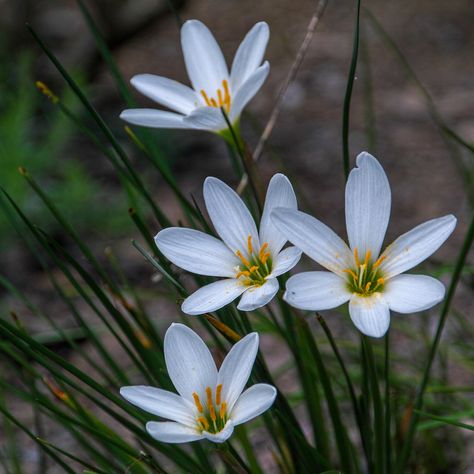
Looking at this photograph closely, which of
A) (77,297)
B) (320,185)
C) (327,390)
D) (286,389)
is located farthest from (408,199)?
(327,390)

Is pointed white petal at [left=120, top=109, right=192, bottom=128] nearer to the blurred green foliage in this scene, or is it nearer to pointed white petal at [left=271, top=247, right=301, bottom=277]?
pointed white petal at [left=271, top=247, right=301, bottom=277]

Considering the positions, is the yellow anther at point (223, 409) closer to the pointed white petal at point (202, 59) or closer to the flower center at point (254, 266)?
the flower center at point (254, 266)

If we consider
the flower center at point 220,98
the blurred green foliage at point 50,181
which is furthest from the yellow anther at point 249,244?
the blurred green foliage at point 50,181

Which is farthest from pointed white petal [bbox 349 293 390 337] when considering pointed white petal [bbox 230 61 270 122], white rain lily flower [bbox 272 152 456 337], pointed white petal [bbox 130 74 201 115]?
pointed white petal [bbox 130 74 201 115]

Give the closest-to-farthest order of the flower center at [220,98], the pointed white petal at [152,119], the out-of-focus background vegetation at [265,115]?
1. the pointed white petal at [152,119]
2. the flower center at [220,98]
3. the out-of-focus background vegetation at [265,115]

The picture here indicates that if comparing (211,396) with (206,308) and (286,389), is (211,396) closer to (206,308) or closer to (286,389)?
(206,308)

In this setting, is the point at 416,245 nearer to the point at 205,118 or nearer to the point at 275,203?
the point at 275,203
